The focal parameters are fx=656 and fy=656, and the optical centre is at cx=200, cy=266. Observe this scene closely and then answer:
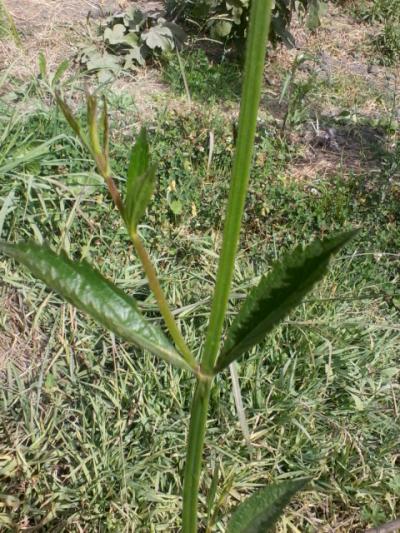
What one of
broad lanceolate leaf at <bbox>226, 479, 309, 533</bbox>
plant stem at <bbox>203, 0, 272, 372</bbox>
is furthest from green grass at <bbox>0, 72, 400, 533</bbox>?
plant stem at <bbox>203, 0, 272, 372</bbox>

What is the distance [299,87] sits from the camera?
3.28 m

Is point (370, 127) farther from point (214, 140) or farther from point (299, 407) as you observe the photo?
point (299, 407)

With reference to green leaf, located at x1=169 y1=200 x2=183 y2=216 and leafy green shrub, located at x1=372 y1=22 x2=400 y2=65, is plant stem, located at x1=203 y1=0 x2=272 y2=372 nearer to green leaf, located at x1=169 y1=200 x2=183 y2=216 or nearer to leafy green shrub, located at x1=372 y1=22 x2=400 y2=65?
green leaf, located at x1=169 y1=200 x2=183 y2=216

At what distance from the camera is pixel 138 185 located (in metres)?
0.66

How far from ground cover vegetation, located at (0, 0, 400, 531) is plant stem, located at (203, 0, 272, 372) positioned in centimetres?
101

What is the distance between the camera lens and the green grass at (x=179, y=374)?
1.88m

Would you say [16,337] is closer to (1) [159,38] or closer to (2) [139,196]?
(2) [139,196]

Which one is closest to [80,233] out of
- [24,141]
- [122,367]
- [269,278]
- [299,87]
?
[24,141]

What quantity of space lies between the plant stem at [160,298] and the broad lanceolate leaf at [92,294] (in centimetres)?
1

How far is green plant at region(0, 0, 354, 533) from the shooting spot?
0.65 m

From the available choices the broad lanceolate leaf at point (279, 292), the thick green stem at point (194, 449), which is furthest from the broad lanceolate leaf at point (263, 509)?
the broad lanceolate leaf at point (279, 292)

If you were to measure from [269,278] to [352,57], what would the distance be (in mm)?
3930

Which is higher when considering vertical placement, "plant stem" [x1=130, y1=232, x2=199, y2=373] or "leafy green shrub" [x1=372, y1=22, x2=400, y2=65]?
"plant stem" [x1=130, y1=232, x2=199, y2=373]

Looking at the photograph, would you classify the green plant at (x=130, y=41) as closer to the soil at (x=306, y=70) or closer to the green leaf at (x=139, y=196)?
the soil at (x=306, y=70)
